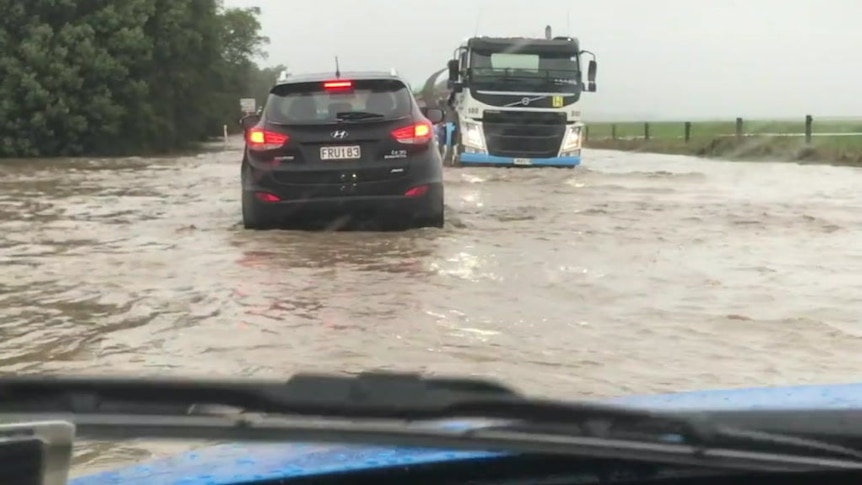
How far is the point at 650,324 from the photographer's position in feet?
20.4

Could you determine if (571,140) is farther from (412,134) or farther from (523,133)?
(412,134)

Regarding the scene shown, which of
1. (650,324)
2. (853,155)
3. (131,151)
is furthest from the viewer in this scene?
(131,151)

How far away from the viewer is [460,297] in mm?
7016

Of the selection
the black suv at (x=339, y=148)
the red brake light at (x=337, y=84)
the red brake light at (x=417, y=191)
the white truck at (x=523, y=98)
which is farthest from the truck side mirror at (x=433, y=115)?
the white truck at (x=523, y=98)

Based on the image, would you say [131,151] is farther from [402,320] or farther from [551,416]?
[551,416]

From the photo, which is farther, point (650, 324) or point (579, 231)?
point (579, 231)

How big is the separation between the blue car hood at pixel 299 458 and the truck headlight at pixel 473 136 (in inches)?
747

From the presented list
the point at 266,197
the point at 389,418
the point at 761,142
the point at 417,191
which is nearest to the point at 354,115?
the point at 417,191

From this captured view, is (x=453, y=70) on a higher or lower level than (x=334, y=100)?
higher

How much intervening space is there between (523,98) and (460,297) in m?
14.5

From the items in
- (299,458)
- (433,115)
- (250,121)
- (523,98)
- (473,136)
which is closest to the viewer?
(299,458)

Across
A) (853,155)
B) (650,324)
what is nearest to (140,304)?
(650,324)

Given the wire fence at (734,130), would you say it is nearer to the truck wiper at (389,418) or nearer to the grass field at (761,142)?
the grass field at (761,142)

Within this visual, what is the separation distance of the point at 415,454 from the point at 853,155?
88.5 ft
